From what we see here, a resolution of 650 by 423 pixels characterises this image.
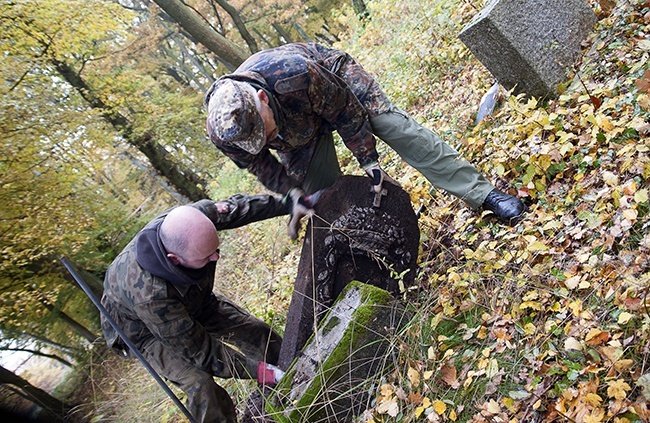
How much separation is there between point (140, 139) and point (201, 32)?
4.99 meters

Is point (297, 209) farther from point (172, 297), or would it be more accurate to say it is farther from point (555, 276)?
point (555, 276)

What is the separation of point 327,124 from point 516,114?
1628 mm

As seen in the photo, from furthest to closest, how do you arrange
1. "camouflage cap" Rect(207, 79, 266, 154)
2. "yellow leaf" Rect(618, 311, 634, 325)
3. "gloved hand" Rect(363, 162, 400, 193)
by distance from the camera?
1. "gloved hand" Rect(363, 162, 400, 193)
2. "camouflage cap" Rect(207, 79, 266, 154)
3. "yellow leaf" Rect(618, 311, 634, 325)

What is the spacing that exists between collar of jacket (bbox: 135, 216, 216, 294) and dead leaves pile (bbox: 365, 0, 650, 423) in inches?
61.4

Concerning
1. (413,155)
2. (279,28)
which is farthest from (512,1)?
(279,28)

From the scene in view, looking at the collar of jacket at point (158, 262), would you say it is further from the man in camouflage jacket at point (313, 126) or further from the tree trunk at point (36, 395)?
the tree trunk at point (36, 395)

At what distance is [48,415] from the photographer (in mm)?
9680

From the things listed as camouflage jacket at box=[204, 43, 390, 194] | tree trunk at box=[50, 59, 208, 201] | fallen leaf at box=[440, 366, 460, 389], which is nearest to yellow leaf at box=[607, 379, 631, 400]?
fallen leaf at box=[440, 366, 460, 389]

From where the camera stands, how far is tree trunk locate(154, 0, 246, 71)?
26.4 ft

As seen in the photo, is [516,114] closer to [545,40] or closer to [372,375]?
[545,40]

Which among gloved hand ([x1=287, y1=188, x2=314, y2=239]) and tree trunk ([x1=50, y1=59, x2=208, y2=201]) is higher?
tree trunk ([x1=50, y1=59, x2=208, y2=201])

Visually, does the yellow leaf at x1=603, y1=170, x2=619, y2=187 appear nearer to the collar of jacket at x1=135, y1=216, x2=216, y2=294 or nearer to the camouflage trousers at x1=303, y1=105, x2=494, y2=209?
the camouflage trousers at x1=303, y1=105, x2=494, y2=209

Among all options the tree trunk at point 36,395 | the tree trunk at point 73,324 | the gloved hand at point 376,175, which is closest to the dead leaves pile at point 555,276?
the gloved hand at point 376,175

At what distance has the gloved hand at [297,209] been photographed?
3506 mm
